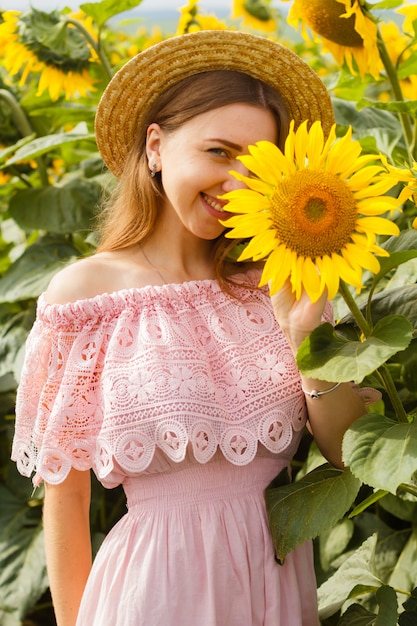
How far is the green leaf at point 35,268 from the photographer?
95.9 inches

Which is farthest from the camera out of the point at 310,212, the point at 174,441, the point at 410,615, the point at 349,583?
the point at 349,583

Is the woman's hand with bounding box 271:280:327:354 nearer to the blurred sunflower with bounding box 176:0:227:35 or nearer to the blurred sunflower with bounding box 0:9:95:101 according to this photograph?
the blurred sunflower with bounding box 0:9:95:101

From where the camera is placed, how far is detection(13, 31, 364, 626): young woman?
1.46 metres

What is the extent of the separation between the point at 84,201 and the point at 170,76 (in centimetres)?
90

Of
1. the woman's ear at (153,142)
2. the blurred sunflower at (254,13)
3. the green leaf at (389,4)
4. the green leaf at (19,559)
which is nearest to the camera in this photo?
the woman's ear at (153,142)

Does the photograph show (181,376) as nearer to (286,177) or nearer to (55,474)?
(55,474)

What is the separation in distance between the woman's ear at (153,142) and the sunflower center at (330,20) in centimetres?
38

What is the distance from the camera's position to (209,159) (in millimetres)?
Answer: 1516

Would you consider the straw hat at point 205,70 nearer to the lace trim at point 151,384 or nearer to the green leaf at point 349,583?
the lace trim at point 151,384

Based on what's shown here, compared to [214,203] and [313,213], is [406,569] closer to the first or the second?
[214,203]

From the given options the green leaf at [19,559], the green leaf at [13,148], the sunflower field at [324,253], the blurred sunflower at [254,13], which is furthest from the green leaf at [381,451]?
the blurred sunflower at [254,13]

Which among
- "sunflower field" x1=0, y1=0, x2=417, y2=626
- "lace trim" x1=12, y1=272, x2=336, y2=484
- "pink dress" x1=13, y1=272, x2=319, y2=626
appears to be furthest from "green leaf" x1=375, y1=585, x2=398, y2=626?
"lace trim" x1=12, y1=272, x2=336, y2=484

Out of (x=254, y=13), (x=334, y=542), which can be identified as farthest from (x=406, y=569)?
(x=254, y=13)

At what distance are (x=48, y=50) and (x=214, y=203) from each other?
1169mm
